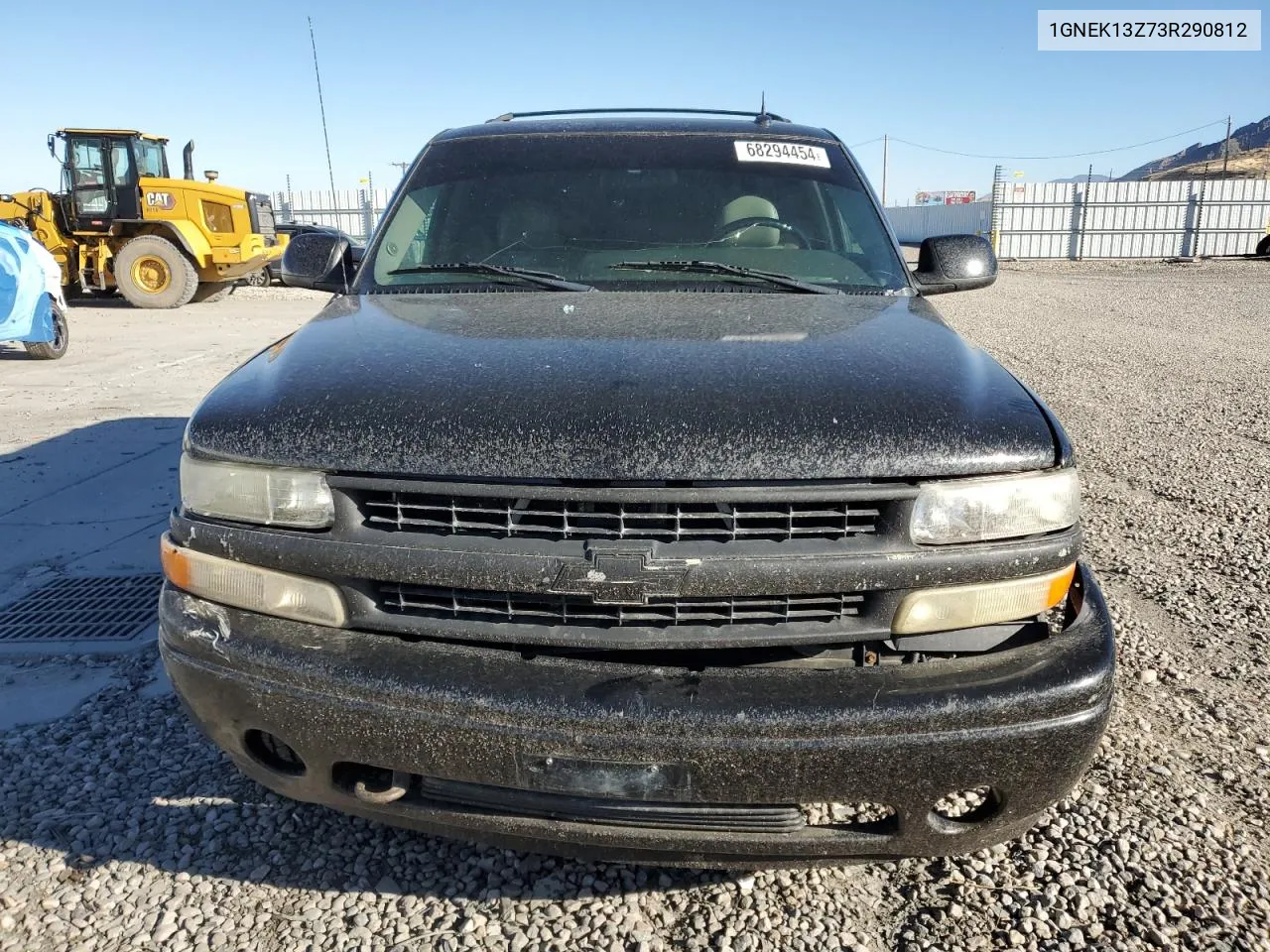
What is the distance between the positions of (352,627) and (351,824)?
81 cm

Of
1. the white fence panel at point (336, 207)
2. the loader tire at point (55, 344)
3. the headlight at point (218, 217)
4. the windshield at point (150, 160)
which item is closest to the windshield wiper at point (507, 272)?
the loader tire at point (55, 344)

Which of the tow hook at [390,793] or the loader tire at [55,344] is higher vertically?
the tow hook at [390,793]

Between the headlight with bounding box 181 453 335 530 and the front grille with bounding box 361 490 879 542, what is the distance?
0.17 meters

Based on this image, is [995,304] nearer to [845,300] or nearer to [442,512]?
[845,300]

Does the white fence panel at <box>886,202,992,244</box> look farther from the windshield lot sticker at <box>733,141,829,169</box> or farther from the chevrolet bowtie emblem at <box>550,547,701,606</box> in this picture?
the chevrolet bowtie emblem at <box>550,547,701,606</box>

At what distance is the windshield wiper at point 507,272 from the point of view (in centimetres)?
274

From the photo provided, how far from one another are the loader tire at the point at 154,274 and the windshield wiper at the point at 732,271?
15160 millimetres

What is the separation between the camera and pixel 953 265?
314 centimetres

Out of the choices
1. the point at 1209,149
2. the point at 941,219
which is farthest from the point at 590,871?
the point at 1209,149

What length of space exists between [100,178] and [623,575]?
16.9 meters

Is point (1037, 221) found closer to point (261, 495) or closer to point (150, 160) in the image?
point (150, 160)

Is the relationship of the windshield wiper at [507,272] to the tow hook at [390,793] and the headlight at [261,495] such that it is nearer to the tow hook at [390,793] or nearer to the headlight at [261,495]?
the headlight at [261,495]

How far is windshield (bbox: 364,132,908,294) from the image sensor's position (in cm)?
290

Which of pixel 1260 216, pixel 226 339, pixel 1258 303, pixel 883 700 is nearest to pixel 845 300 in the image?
pixel 883 700
